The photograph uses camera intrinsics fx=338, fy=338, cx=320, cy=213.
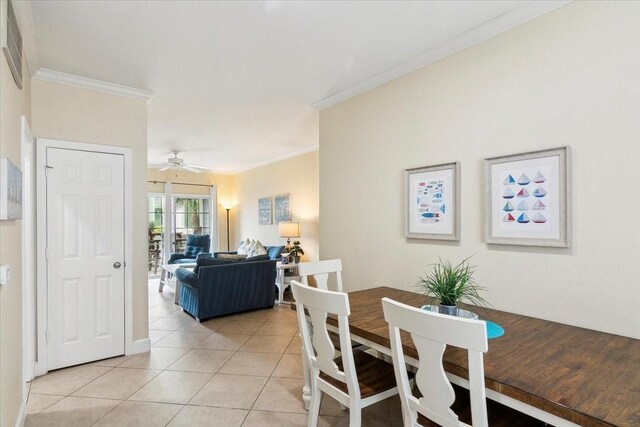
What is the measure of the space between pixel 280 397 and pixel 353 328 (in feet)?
3.67

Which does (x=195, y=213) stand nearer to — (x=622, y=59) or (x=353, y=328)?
(x=353, y=328)

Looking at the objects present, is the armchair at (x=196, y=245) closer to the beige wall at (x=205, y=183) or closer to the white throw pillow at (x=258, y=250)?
the beige wall at (x=205, y=183)

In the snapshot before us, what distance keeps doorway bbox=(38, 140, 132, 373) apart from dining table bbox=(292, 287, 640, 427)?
245 centimetres

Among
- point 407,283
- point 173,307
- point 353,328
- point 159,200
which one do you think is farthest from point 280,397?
point 159,200

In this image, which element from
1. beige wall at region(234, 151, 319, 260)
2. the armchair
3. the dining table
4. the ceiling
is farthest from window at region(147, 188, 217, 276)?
the dining table

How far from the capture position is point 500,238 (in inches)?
85.8

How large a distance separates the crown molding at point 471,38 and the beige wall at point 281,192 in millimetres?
2924

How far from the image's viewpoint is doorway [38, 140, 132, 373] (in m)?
2.94

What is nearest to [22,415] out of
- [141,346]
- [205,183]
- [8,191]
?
[141,346]

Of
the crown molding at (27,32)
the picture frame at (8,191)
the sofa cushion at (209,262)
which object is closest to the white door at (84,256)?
the crown molding at (27,32)

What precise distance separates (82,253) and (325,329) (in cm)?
263

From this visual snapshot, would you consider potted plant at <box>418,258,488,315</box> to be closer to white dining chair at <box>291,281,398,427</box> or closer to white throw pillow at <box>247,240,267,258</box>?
white dining chair at <box>291,281,398,427</box>

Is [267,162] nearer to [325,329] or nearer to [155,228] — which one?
[155,228]

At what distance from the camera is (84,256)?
10.3 ft
